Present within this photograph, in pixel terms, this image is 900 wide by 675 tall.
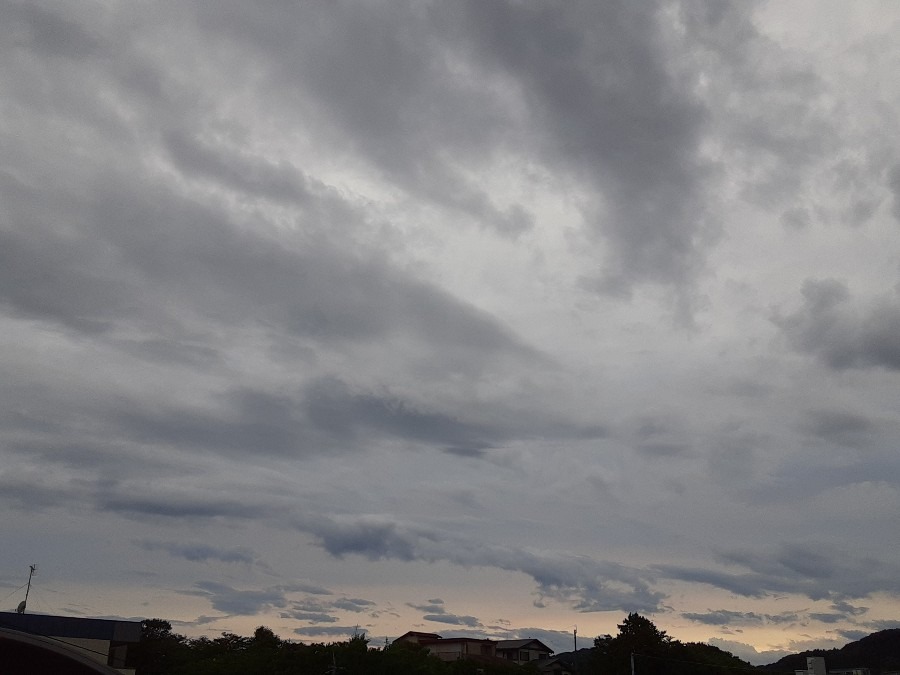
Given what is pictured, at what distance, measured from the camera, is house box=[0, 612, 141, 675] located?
198ft

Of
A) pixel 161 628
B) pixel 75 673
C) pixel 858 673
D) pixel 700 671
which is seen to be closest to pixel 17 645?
pixel 75 673

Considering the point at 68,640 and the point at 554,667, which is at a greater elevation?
the point at 68,640

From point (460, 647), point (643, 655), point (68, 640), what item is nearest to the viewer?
point (68, 640)

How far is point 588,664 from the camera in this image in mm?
118438

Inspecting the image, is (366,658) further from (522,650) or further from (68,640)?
(522,650)

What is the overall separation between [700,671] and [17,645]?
85.4m

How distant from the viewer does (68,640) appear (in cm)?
8725

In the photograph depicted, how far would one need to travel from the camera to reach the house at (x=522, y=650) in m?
152

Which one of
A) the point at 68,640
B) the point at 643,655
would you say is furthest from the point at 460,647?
the point at 68,640

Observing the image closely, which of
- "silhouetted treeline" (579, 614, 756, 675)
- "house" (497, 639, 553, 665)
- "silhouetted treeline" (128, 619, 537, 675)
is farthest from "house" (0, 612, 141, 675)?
"house" (497, 639, 553, 665)

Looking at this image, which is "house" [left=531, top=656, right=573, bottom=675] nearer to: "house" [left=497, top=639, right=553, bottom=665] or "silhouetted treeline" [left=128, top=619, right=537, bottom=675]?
"house" [left=497, top=639, right=553, bottom=665]

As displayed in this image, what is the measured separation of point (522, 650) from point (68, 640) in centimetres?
8993

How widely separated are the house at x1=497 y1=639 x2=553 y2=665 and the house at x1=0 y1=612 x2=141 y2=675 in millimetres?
74218

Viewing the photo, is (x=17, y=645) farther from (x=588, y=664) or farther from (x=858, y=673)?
(x=858, y=673)
